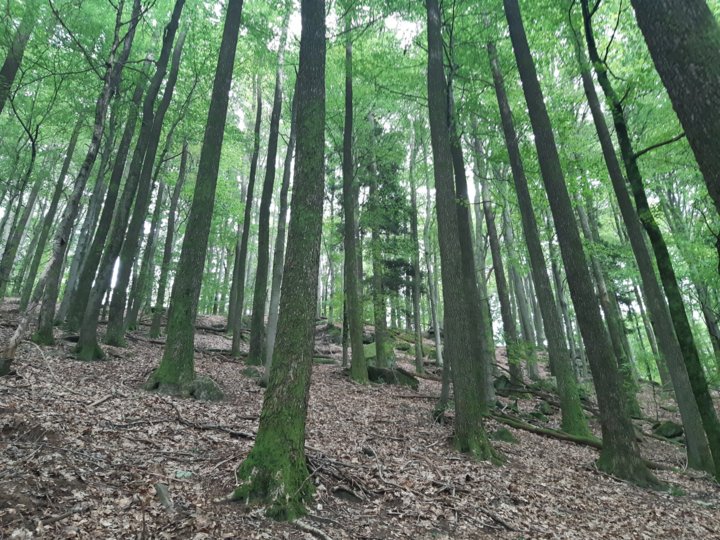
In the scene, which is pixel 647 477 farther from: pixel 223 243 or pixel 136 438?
pixel 223 243

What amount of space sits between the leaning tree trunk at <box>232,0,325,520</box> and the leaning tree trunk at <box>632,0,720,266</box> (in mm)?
3367

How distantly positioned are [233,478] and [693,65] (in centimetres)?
546

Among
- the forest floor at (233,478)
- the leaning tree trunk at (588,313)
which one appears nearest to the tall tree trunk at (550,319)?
the forest floor at (233,478)

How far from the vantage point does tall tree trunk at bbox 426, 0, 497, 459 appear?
7.02m

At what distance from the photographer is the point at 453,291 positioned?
7.29 metres

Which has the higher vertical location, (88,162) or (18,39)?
(18,39)

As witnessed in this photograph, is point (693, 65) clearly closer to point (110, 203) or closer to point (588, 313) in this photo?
point (588, 313)

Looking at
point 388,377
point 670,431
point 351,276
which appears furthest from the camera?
point 388,377

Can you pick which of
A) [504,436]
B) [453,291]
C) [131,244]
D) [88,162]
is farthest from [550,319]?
[131,244]

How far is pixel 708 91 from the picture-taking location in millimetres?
2598

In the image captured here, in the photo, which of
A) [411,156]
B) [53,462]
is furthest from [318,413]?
[411,156]

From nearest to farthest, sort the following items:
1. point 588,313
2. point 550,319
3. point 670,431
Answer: point 588,313
point 550,319
point 670,431

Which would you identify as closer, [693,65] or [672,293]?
[693,65]

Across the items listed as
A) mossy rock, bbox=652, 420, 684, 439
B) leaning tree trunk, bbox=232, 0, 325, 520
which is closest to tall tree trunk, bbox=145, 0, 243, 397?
leaning tree trunk, bbox=232, 0, 325, 520
